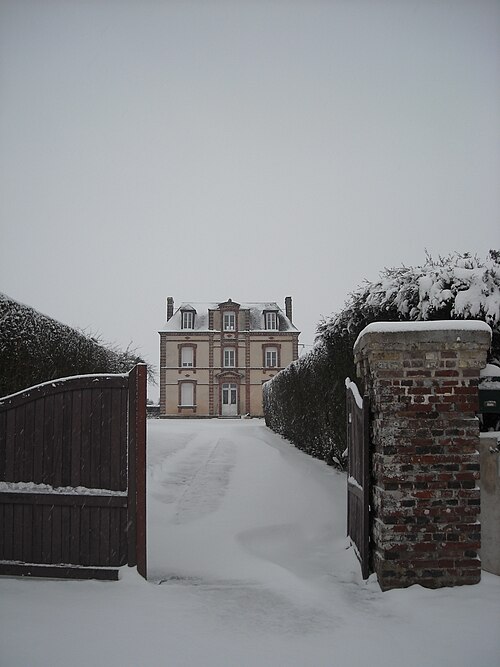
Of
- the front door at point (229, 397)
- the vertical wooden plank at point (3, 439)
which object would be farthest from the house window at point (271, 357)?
the vertical wooden plank at point (3, 439)

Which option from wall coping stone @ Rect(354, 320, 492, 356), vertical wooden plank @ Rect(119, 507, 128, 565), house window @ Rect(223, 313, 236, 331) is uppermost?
house window @ Rect(223, 313, 236, 331)

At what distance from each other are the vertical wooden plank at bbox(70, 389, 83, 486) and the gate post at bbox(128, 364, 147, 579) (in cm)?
49

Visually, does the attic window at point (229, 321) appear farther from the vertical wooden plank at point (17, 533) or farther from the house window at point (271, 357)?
the vertical wooden plank at point (17, 533)

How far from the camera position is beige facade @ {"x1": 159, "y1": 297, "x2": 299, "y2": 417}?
44531 mm

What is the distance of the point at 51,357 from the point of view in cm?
991

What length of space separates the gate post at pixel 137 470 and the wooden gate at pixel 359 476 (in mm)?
1888

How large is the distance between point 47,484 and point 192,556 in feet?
5.24

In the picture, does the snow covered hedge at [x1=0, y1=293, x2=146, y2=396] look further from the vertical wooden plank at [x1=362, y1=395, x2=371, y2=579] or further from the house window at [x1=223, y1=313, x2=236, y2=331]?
the house window at [x1=223, y1=313, x2=236, y2=331]

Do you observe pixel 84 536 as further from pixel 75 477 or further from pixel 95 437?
pixel 95 437

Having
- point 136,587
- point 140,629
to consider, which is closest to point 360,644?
point 140,629

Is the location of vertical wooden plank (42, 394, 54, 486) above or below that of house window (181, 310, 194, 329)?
below

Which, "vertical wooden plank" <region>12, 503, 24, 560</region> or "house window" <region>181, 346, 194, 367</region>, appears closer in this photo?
"vertical wooden plank" <region>12, 503, 24, 560</region>

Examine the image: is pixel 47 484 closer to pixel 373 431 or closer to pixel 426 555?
pixel 373 431

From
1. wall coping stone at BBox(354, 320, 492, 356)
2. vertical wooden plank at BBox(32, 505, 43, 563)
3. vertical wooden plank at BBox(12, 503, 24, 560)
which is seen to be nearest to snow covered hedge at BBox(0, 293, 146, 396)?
vertical wooden plank at BBox(12, 503, 24, 560)
